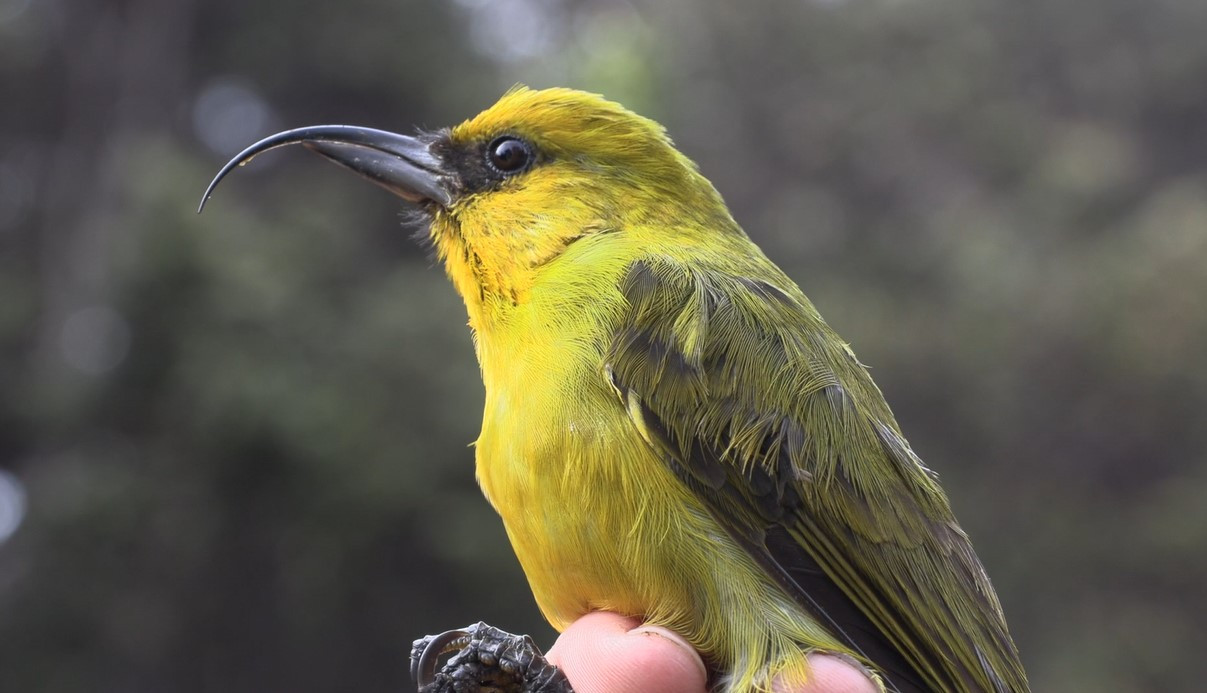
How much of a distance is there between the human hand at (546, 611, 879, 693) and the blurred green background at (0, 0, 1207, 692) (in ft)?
24.4

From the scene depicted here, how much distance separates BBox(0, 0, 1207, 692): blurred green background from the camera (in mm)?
9977

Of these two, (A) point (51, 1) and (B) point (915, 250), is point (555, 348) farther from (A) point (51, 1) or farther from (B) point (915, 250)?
(B) point (915, 250)

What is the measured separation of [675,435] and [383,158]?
1.30 meters

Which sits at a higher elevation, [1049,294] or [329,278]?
[329,278]

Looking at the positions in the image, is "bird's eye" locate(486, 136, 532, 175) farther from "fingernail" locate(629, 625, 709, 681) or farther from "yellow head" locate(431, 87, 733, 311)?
"fingernail" locate(629, 625, 709, 681)

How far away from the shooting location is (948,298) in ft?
58.6

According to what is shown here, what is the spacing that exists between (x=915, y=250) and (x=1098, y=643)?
268 inches

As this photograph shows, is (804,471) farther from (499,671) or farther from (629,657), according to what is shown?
(499,671)

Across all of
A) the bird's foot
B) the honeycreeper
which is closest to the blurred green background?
the honeycreeper

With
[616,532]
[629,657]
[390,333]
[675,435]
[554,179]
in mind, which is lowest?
[390,333]

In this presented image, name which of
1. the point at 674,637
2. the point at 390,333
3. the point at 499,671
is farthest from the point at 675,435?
the point at 390,333

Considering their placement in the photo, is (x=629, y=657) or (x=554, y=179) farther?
(x=554, y=179)

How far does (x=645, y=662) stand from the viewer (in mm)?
2500

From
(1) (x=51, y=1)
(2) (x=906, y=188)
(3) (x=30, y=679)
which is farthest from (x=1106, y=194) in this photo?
(3) (x=30, y=679)
